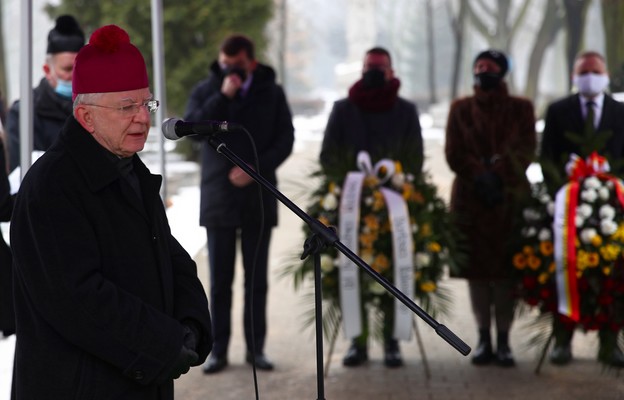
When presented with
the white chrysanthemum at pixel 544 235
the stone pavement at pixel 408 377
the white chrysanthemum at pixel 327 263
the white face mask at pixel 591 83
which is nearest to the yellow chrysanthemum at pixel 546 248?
the white chrysanthemum at pixel 544 235

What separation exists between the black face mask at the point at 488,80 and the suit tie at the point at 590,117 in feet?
1.87

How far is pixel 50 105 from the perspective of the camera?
5371 mm

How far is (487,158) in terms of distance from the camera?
6891mm

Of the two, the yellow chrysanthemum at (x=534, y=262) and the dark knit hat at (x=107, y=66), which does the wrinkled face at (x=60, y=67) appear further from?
the yellow chrysanthemum at (x=534, y=262)

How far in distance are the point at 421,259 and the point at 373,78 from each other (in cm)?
120

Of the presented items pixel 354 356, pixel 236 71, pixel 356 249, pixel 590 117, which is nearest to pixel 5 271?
pixel 356 249

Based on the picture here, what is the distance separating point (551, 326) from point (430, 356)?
1.00 metres

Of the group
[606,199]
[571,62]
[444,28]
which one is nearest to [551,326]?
[606,199]

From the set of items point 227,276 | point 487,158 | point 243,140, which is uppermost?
point 243,140

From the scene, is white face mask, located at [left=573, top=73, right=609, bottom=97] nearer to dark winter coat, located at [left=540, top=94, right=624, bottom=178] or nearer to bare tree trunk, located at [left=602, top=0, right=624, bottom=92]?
dark winter coat, located at [left=540, top=94, right=624, bottom=178]

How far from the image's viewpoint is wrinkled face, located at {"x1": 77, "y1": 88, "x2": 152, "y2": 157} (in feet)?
10.1

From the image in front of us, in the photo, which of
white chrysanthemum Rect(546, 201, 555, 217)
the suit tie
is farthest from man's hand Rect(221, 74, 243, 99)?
the suit tie

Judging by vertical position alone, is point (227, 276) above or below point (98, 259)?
below

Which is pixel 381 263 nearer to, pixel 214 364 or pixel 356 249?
pixel 356 249
